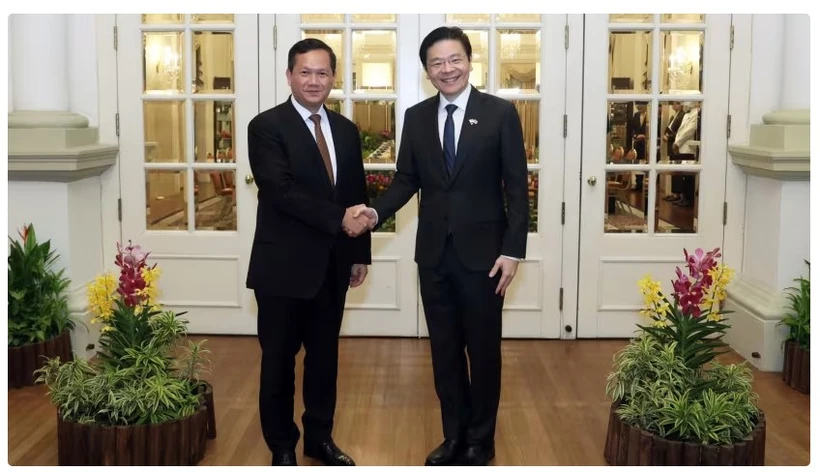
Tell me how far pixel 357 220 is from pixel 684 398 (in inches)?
48.1

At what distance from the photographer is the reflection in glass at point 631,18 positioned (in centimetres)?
496

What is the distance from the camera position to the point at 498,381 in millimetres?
3389

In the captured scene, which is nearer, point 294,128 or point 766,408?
point 294,128

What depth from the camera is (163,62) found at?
5.08 meters

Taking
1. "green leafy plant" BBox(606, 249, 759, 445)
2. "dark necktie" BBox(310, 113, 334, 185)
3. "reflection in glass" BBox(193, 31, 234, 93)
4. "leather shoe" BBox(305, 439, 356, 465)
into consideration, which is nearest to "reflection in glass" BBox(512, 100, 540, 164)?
"reflection in glass" BBox(193, 31, 234, 93)

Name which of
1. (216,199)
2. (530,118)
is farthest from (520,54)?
(216,199)

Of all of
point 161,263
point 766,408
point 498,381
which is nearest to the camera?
point 498,381

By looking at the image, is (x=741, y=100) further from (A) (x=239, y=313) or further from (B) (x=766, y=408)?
(A) (x=239, y=313)

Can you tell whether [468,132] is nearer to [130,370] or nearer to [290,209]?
[290,209]

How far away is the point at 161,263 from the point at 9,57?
1.29m

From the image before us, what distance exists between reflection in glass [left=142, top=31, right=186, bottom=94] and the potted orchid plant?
9.30 feet

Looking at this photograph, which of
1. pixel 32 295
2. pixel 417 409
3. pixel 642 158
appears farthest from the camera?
pixel 642 158

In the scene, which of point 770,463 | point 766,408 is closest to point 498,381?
point 770,463

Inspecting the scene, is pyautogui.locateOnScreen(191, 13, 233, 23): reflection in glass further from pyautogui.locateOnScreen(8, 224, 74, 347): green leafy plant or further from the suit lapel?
the suit lapel
